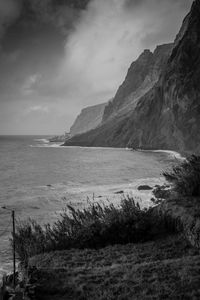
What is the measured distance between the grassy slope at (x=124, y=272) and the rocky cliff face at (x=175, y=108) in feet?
327

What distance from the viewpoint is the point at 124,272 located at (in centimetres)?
1136

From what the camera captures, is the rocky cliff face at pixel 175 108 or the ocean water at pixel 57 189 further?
the rocky cliff face at pixel 175 108

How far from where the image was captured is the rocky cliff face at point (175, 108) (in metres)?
118

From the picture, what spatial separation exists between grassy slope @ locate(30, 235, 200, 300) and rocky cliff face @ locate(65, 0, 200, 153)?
9964 centimetres

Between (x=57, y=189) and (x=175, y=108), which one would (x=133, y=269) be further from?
(x=175, y=108)

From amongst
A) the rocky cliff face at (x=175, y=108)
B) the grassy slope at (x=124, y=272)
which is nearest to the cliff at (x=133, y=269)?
the grassy slope at (x=124, y=272)

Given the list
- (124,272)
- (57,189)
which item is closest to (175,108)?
(57,189)

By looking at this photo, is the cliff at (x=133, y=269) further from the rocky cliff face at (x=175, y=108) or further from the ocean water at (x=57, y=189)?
the rocky cliff face at (x=175, y=108)

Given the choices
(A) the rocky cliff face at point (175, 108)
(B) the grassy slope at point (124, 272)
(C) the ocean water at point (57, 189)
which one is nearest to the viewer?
(B) the grassy slope at point (124, 272)

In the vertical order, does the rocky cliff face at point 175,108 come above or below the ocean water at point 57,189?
above

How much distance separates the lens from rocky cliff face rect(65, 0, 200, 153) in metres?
118

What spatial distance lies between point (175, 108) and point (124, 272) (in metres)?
121

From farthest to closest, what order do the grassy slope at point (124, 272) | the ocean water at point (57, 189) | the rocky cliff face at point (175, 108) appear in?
the rocky cliff face at point (175, 108) → the ocean water at point (57, 189) → the grassy slope at point (124, 272)

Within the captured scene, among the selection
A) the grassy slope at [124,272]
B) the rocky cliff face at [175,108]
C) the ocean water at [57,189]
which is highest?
the rocky cliff face at [175,108]
